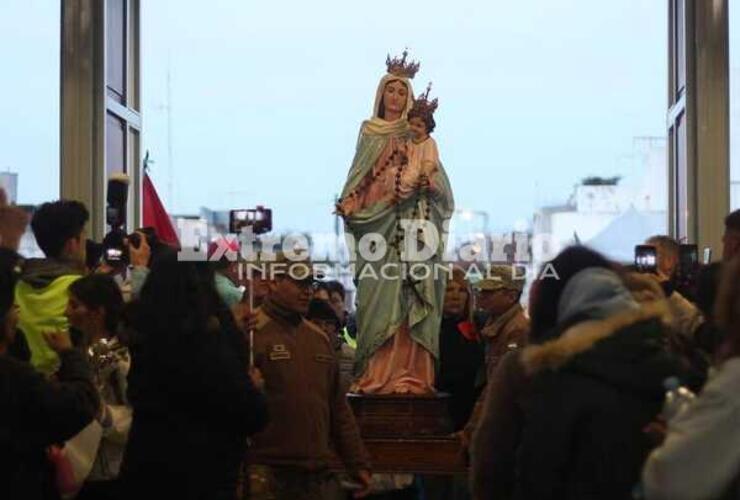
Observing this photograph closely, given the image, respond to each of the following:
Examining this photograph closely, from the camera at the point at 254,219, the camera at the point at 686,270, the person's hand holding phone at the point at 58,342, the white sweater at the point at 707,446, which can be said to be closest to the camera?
the white sweater at the point at 707,446

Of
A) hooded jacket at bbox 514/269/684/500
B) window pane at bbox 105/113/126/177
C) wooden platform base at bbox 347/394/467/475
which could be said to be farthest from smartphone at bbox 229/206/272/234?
hooded jacket at bbox 514/269/684/500

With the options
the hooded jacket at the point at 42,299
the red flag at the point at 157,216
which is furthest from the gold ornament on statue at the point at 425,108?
the hooded jacket at the point at 42,299

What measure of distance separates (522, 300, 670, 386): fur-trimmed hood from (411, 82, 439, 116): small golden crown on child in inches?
181

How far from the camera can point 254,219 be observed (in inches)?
305

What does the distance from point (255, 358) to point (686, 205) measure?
4755mm

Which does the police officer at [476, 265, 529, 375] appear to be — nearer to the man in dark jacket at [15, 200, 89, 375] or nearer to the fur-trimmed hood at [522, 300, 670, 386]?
the man in dark jacket at [15, 200, 89, 375]

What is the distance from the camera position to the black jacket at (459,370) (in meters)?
8.11

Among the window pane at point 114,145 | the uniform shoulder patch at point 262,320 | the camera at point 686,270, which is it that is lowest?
the uniform shoulder patch at point 262,320

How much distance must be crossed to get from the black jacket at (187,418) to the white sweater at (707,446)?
1458mm

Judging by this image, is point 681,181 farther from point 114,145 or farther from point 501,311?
point 114,145

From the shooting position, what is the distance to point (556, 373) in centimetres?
360

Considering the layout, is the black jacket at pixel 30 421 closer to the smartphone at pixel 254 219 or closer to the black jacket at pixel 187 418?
the black jacket at pixel 187 418

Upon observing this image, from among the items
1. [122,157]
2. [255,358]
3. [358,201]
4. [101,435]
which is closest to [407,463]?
[358,201]

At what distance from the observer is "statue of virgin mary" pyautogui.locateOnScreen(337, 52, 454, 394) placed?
26.4ft
